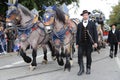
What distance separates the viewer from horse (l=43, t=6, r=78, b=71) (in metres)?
13.1

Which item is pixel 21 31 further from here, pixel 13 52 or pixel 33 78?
pixel 13 52

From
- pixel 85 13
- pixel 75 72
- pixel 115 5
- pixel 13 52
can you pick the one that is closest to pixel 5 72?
pixel 75 72

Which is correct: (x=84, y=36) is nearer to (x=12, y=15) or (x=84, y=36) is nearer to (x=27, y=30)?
(x=27, y=30)

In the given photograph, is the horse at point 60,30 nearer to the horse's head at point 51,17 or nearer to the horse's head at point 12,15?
the horse's head at point 51,17

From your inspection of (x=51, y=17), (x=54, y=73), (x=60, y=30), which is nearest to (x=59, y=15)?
(x=51, y=17)

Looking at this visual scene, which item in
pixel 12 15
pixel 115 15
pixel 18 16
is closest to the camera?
pixel 12 15

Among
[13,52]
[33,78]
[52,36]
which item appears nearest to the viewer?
[33,78]

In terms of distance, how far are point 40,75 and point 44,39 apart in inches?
87.1

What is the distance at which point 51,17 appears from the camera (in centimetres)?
1320

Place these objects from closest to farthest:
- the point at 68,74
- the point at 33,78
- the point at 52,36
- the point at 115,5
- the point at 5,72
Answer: the point at 33,78, the point at 68,74, the point at 5,72, the point at 52,36, the point at 115,5

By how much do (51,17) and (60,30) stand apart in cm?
58

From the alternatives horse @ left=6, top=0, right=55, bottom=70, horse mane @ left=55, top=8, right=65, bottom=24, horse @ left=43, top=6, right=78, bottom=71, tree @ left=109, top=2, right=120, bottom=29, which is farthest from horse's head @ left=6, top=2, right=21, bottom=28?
tree @ left=109, top=2, right=120, bottom=29

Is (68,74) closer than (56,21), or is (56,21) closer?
(68,74)

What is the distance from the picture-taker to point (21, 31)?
1344 centimetres
